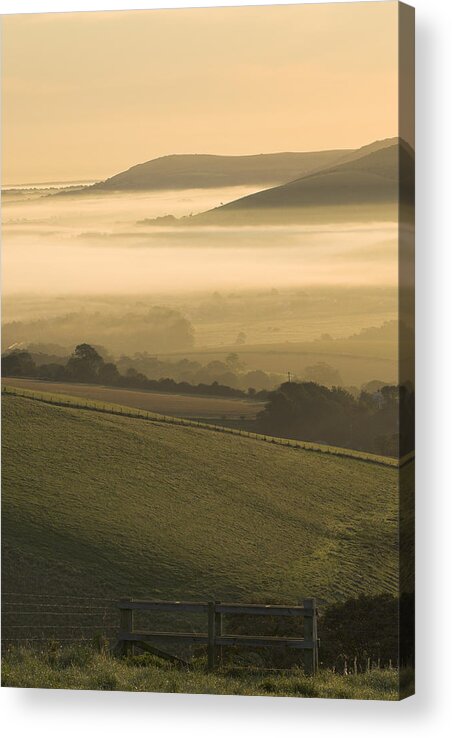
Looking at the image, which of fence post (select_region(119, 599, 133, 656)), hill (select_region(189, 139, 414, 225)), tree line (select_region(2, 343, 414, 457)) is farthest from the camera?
fence post (select_region(119, 599, 133, 656))

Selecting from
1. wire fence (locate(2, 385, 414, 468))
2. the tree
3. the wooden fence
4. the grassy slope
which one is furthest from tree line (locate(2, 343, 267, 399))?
the wooden fence

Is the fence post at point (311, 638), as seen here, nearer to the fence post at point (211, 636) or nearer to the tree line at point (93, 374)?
the fence post at point (211, 636)

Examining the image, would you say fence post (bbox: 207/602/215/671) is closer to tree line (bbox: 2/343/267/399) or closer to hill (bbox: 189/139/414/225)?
tree line (bbox: 2/343/267/399)

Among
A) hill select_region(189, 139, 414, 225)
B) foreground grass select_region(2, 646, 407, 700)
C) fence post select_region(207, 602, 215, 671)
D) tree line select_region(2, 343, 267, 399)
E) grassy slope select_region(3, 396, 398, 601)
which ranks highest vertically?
hill select_region(189, 139, 414, 225)

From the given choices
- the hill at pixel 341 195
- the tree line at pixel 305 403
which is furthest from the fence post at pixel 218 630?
the hill at pixel 341 195

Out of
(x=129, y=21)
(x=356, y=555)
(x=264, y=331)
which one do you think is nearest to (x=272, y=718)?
(x=356, y=555)

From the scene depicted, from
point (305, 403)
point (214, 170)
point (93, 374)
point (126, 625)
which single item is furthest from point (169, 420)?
point (214, 170)
